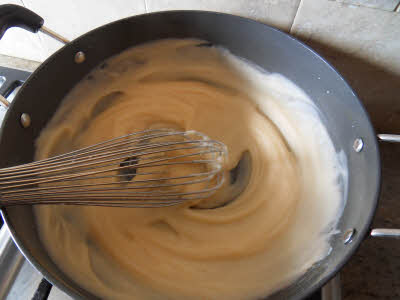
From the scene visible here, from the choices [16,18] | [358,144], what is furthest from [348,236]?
[16,18]

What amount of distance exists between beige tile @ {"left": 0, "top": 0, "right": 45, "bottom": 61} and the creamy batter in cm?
24

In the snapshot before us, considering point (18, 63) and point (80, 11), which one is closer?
point (80, 11)

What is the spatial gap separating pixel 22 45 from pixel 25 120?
385 mm

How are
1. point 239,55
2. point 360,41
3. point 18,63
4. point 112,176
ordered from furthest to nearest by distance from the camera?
point 18,63
point 239,55
point 360,41
point 112,176

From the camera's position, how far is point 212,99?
841mm

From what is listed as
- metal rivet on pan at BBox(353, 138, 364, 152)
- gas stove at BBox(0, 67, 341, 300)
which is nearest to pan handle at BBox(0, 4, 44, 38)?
gas stove at BBox(0, 67, 341, 300)

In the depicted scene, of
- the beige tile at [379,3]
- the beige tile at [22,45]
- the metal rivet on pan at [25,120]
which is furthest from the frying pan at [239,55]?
the beige tile at [22,45]

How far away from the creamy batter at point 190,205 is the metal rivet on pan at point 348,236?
0.05m

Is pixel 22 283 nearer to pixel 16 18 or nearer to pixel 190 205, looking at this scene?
pixel 190 205

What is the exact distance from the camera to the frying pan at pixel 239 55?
53cm

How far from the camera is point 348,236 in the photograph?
1.86 feet

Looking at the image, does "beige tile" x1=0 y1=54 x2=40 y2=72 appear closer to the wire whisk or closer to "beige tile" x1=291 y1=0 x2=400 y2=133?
the wire whisk

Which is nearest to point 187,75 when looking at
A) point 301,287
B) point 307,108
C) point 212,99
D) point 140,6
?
point 212,99

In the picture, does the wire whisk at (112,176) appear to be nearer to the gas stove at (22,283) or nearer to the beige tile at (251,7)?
the gas stove at (22,283)
